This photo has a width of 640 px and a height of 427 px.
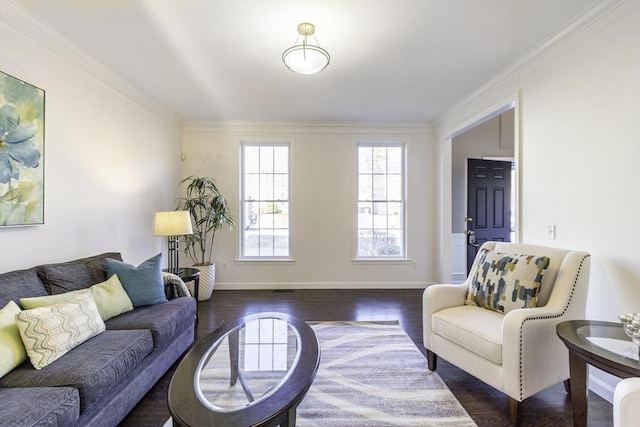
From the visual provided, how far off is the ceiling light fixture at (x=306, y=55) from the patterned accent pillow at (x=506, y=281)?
2028 millimetres

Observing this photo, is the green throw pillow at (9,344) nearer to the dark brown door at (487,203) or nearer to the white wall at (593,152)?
the white wall at (593,152)

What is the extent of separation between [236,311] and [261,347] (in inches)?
76.9

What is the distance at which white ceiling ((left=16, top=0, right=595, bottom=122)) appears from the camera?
1939 mm

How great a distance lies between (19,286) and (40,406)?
956 mm

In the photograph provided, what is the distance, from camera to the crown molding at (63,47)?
6.26 feet

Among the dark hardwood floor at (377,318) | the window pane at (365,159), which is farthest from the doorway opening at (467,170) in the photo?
the window pane at (365,159)

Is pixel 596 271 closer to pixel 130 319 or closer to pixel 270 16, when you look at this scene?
pixel 270 16

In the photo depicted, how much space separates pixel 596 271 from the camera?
1986mm

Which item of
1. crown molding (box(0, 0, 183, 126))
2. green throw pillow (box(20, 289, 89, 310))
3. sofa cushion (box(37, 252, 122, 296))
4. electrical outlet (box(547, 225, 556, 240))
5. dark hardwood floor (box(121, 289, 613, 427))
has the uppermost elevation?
crown molding (box(0, 0, 183, 126))

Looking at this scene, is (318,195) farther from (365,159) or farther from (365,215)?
(365,159)

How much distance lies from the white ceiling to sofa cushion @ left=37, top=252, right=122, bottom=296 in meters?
1.80

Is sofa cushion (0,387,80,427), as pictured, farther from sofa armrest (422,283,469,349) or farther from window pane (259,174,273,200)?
window pane (259,174,273,200)

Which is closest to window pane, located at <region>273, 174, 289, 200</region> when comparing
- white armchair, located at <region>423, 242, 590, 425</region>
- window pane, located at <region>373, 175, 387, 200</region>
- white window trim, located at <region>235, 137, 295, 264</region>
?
white window trim, located at <region>235, 137, 295, 264</region>

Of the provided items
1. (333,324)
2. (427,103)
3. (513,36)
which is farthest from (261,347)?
(427,103)
